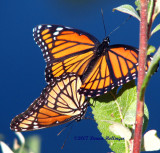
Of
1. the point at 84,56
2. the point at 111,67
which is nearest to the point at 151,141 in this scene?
the point at 111,67

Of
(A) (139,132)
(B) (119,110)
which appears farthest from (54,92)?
(A) (139,132)

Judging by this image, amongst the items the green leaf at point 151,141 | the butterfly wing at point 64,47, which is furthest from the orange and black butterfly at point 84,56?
the green leaf at point 151,141

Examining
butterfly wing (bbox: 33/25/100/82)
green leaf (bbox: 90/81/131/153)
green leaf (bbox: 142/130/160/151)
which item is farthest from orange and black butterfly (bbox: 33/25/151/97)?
green leaf (bbox: 142/130/160/151)

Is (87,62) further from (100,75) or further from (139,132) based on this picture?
(139,132)

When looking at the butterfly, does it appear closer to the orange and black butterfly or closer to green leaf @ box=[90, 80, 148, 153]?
the orange and black butterfly

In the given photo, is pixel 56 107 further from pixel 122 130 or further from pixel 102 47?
pixel 122 130

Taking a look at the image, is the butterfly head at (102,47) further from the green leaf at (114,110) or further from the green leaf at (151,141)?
the green leaf at (151,141)

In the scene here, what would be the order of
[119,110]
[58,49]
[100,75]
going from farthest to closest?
[58,49] < [100,75] < [119,110]

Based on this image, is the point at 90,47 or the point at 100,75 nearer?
the point at 100,75
